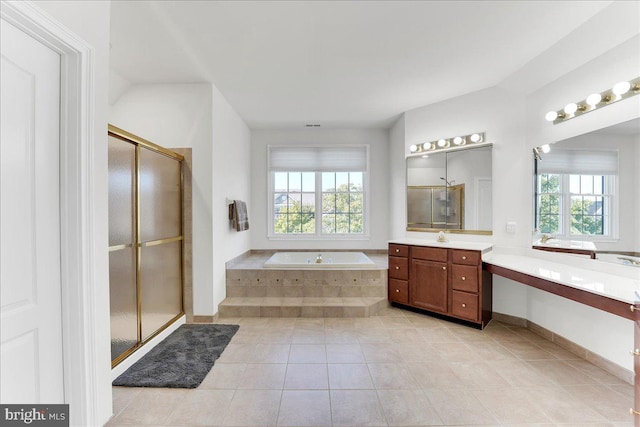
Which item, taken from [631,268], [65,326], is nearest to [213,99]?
[65,326]

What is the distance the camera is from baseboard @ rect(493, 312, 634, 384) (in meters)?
2.16

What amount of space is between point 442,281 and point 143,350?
2995 millimetres

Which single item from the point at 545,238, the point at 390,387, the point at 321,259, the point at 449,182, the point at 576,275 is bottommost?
the point at 390,387

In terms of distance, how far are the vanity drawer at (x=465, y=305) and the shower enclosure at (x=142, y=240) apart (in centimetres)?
297

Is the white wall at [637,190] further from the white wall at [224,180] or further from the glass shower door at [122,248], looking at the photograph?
the glass shower door at [122,248]

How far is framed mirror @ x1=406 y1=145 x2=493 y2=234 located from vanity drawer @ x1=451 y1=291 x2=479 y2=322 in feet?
2.66

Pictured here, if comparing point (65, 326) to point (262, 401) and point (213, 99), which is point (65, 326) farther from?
point (213, 99)

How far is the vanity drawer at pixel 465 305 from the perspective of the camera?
3055 millimetres

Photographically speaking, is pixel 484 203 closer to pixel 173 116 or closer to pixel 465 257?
pixel 465 257

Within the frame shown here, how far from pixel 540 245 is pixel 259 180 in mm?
3967

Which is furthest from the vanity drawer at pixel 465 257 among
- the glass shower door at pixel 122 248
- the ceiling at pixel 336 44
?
the glass shower door at pixel 122 248

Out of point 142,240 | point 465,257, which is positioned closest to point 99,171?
point 142,240

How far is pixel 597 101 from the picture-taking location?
2318mm

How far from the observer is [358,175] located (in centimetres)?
511
